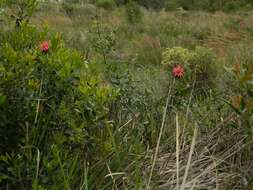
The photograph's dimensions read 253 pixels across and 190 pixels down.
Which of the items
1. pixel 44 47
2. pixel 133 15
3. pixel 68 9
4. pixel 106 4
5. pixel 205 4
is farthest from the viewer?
pixel 205 4

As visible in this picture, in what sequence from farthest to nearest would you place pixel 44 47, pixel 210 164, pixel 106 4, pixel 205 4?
pixel 205 4 → pixel 106 4 → pixel 210 164 → pixel 44 47

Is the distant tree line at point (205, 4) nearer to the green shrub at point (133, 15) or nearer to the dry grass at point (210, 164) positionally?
the green shrub at point (133, 15)

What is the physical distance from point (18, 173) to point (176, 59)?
4.38m

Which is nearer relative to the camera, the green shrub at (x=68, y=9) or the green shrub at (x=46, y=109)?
the green shrub at (x=46, y=109)

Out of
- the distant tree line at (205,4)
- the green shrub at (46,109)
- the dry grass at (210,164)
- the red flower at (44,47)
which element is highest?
the red flower at (44,47)

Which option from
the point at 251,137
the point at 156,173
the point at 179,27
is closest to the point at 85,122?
the point at 156,173

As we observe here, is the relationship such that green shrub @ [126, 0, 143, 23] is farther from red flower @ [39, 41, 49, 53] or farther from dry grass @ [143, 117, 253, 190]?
red flower @ [39, 41, 49, 53]

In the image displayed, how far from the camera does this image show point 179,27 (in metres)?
15.0

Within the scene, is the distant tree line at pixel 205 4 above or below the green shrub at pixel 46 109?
below

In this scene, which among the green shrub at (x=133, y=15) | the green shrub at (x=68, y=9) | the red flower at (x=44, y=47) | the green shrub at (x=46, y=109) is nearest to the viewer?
the green shrub at (x=46, y=109)

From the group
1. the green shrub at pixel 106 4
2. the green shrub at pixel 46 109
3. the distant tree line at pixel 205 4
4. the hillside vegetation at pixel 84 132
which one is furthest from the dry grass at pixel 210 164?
the distant tree line at pixel 205 4

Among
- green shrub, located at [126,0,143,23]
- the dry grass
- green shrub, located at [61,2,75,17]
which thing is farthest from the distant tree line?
the dry grass

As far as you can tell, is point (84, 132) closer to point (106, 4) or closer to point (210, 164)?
point (210, 164)

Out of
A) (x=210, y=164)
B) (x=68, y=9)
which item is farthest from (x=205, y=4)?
(x=210, y=164)
